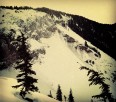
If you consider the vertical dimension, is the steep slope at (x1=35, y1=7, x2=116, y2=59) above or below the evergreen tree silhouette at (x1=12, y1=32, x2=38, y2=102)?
above

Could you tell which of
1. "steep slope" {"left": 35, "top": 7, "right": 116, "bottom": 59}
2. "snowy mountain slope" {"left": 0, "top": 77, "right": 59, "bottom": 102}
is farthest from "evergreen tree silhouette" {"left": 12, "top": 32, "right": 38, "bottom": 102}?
"steep slope" {"left": 35, "top": 7, "right": 116, "bottom": 59}

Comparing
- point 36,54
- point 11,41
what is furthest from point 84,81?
point 11,41

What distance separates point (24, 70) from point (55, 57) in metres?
0.21

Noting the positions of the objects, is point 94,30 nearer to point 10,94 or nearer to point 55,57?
point 55,57

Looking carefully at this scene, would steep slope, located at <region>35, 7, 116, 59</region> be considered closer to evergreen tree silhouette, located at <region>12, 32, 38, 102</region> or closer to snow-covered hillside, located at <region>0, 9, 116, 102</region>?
snow-covered hillside, located at <region>0, 9, 116, 102</region>

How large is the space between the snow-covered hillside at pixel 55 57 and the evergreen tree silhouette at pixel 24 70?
0.10ft

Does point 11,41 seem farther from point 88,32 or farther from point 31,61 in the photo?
point 88,32

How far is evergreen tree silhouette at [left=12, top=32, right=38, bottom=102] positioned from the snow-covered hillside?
0.10ft

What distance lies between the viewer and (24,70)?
235 cm

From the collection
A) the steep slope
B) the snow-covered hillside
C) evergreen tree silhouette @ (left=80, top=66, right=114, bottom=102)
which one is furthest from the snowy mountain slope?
the steep slope

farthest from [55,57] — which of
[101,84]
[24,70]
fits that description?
[101,84]

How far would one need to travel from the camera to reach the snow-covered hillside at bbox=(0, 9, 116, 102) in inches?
92.3

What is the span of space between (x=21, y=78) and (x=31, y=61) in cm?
13

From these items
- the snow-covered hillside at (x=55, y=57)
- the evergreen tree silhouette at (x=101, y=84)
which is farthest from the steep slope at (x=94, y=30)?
the evergreen tree silhouette at (x=101, y=84)
